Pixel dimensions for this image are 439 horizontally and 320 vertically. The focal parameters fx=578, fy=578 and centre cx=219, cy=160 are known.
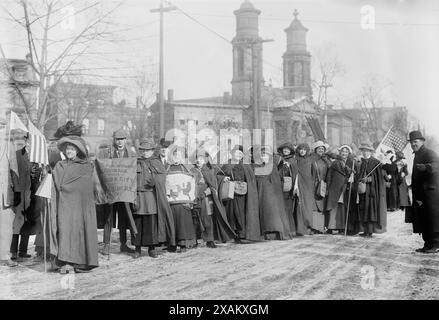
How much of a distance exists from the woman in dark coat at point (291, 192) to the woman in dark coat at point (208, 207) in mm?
1723

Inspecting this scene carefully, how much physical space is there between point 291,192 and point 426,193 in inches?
128

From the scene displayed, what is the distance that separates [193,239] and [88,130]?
57.2 metres

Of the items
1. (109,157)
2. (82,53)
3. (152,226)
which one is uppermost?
(82,53)

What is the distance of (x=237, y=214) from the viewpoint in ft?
36.3

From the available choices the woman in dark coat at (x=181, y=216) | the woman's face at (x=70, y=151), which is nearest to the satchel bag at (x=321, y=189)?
the woman in dark coat at (x=181, y=216)

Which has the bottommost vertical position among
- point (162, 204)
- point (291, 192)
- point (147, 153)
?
point (162, 204)

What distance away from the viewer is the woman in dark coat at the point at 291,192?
12055mm

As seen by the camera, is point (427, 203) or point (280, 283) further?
point (427, 203)

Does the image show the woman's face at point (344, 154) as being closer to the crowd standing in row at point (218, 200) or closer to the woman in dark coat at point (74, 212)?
the crowd standing in row at point (218, 200)

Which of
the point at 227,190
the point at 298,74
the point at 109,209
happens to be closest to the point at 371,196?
the point at 227,190

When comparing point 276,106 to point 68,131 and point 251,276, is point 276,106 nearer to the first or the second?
point 68,131

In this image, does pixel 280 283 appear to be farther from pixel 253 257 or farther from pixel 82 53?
pixel 82 53

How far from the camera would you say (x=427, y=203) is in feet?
30.9
